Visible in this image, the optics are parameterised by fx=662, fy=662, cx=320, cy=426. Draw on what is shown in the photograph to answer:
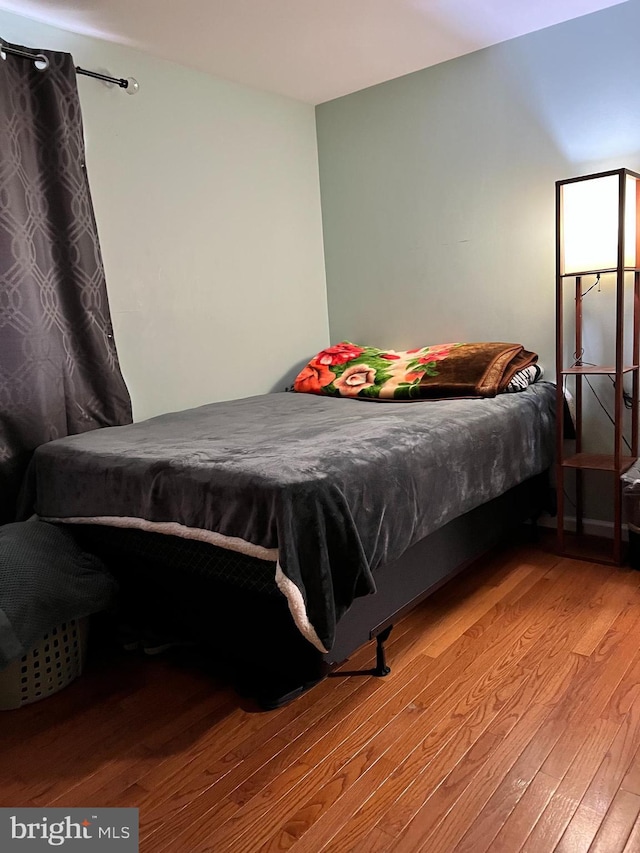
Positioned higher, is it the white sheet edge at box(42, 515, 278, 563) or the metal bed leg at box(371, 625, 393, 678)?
the white sheet edge at box(42, 515, 278, 563)

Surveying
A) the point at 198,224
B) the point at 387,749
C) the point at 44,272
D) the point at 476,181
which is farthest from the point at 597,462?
the point at 44,272

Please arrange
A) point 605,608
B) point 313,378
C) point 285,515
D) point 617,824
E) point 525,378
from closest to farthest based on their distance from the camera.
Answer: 1. point 617,824
2. point 285,515
3. point 605,608
4. point 525,378
5. point 313,378

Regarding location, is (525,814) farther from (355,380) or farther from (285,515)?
(355,380)

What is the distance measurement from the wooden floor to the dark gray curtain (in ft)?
3.03

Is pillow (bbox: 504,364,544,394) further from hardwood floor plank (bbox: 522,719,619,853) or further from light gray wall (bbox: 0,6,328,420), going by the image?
hardwood floor plank (bbox: 522,719,619,853)

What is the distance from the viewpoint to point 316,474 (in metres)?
1.63

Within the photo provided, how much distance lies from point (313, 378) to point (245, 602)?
5.38ft

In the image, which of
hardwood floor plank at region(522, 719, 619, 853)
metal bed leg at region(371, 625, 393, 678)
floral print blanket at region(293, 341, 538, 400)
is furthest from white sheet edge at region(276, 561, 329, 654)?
floral print blanket at region(293, 341, 538, 400)

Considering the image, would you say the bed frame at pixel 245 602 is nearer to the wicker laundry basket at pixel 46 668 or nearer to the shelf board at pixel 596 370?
the wicker laundry basket at pixel 46 668

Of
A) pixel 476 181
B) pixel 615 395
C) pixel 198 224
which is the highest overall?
pixel 476 181

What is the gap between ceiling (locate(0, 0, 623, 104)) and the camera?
93.9 inches

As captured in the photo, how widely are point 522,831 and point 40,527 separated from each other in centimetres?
155

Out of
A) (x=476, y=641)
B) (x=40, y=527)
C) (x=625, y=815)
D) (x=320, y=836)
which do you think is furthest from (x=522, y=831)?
(x=40, y=527)

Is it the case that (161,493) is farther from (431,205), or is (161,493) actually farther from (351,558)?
(431,205)
